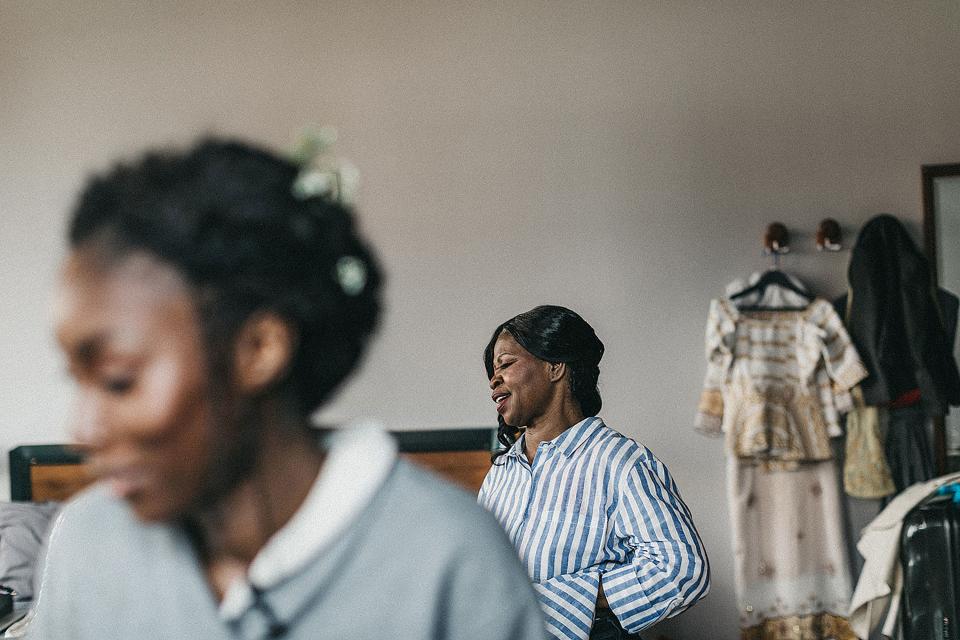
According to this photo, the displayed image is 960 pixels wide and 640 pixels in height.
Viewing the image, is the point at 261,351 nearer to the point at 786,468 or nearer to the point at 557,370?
the point at 557,370

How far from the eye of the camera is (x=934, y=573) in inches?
106

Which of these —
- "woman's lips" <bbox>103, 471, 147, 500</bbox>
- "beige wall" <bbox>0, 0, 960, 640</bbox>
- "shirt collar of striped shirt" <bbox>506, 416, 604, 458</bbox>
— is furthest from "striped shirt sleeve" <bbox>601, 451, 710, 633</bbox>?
"beige wall" <bbox>0, 0, 960, 640</bbox>

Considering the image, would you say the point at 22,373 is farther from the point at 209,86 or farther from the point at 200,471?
the point at 200,471

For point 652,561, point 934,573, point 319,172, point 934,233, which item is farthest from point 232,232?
point 934,233

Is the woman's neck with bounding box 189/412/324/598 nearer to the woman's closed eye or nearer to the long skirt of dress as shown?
the woman's closed eye

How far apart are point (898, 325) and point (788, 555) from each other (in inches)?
38.3

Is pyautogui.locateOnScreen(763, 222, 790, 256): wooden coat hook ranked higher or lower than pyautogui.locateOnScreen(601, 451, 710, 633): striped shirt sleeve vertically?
higher

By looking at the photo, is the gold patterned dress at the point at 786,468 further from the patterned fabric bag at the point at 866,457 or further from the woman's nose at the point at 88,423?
the woman's nose at the point at 88,423

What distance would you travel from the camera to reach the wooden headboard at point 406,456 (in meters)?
3.86

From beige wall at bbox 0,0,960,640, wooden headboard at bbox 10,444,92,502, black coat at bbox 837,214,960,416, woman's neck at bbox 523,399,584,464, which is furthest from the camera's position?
beige wall at bbox 0,0,960,640

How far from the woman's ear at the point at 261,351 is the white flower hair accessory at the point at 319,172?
0.10 m

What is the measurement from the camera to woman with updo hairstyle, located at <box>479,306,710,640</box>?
2.15 m

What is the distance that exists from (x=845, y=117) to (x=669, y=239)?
86 cm

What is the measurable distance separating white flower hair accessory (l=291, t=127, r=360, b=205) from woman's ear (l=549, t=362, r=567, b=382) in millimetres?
1710
